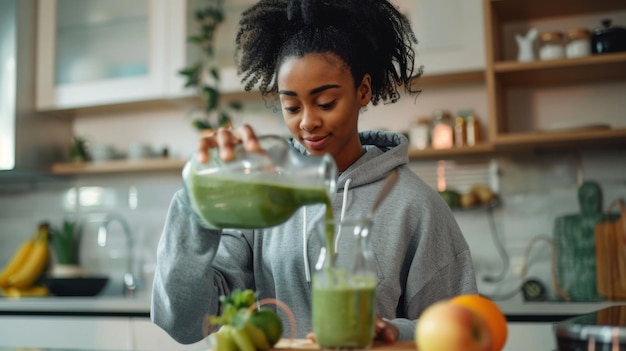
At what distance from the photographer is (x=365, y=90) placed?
Result: 1289 mm

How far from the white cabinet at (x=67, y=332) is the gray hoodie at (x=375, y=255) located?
141cm

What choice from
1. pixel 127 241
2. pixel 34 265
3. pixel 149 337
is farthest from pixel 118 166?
pixel 149 337

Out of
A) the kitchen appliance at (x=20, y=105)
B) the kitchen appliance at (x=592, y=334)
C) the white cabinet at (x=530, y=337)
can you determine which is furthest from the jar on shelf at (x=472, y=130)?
the kitchen appliance at (x=592, y=334)

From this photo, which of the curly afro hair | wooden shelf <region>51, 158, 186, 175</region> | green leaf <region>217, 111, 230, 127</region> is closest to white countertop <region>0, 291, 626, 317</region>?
wooden shelf <region>51, 158, 186, 175</region>

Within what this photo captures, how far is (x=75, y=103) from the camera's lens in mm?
3090

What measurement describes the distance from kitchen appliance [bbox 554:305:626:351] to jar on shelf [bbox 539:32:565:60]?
1.83 m

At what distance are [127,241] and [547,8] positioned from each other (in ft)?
6.34

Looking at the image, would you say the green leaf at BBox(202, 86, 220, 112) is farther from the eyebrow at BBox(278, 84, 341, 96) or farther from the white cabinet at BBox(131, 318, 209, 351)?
the eyebrow at BBox(278, 84, 341, 96)

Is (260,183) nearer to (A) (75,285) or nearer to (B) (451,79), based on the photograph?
(B) (451,79)

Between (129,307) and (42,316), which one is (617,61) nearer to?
(129,307)

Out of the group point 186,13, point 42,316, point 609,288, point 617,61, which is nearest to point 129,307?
point 42,316

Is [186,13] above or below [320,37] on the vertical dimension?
above

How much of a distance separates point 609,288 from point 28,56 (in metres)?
2.47

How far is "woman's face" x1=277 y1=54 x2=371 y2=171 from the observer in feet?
3.74
